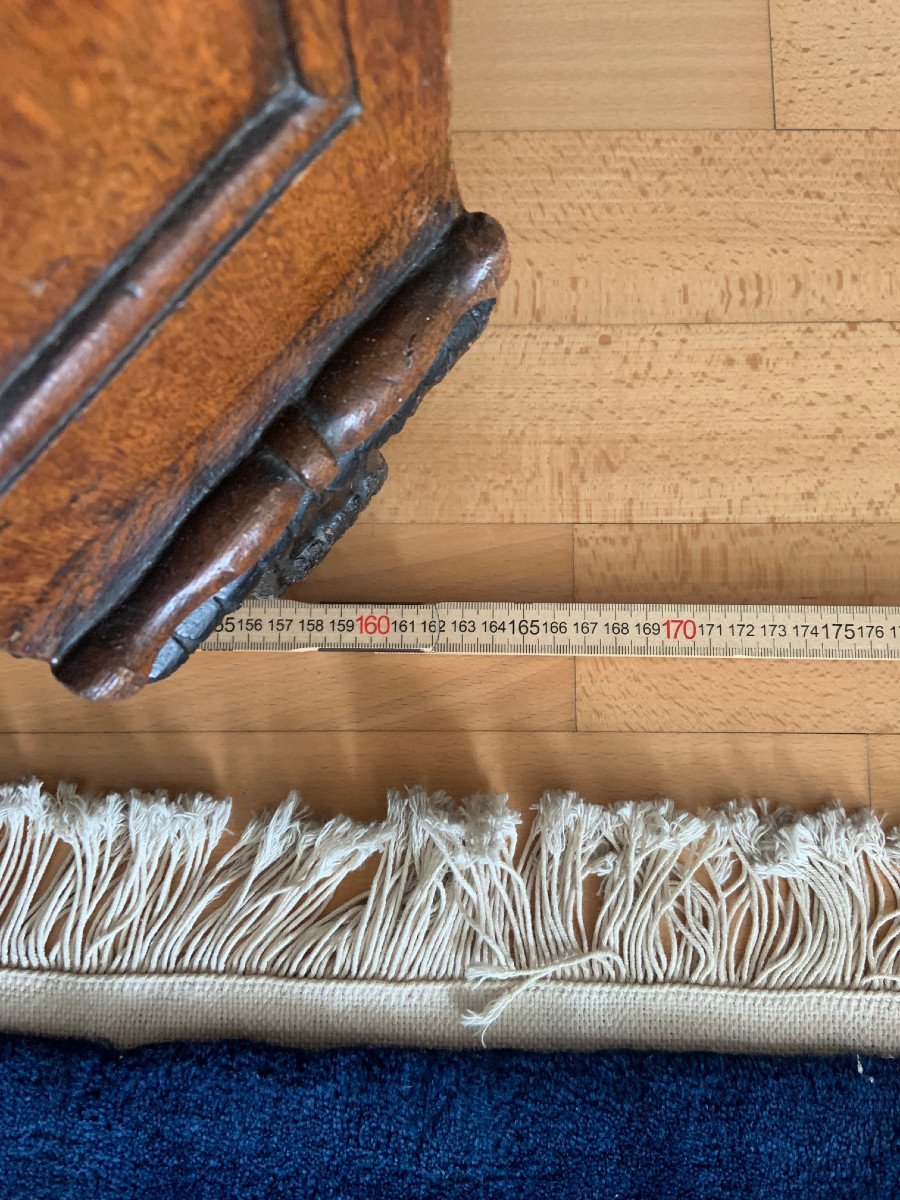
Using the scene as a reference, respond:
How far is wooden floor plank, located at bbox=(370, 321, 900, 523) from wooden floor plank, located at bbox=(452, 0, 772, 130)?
23cm

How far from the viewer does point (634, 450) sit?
87 cm

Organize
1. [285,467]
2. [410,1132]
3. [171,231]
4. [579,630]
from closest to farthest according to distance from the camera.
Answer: [171,231], [285,467], [410,1132], [579,630]

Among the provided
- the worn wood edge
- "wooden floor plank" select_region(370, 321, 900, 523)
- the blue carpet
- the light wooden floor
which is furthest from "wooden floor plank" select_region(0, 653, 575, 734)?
the worn wood edge

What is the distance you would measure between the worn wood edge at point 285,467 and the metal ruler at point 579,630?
36cm

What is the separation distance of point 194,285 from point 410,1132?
0.66m

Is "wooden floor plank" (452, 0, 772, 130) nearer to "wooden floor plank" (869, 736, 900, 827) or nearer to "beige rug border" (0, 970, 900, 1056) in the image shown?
"wooden floor plank" (869, 736, 900, 827)

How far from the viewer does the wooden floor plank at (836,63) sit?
911 millimetres

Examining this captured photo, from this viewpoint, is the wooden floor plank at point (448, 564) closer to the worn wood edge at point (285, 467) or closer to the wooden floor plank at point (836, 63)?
the worn wood edge at point (285, 467)

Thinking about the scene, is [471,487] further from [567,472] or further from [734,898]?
[734,898]

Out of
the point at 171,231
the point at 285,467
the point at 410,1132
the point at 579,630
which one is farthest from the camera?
the point at 579,630

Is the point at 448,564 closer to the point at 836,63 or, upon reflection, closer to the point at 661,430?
the point at 661,430

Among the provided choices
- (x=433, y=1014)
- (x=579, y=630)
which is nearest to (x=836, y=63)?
(x=579, y=630)

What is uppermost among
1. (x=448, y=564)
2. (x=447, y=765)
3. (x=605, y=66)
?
(x=605, y=66)

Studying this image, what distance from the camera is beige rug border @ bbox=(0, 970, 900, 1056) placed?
0.76m
